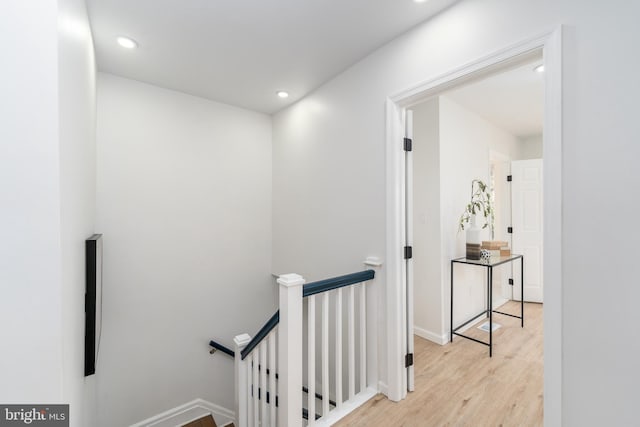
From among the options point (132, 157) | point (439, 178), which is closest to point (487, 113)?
point (439, 178)

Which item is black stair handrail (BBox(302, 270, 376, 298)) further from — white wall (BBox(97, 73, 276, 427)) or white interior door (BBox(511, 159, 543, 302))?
white interior door (BBox(511, 159, 543, 302))

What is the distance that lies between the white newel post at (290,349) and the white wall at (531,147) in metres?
4.93

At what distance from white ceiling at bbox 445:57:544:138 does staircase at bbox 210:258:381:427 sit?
2.06 meters

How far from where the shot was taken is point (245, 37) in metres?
2.08

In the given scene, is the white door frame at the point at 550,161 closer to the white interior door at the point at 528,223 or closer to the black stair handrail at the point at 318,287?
the black stair handrail at the point at 318,287

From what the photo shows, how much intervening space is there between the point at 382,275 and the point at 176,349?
2351 mm

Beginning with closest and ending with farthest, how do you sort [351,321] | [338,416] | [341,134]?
[338,416] < [351,321] < [341,134]

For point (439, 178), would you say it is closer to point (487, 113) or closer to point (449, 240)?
point (449, 240)

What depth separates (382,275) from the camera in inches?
82.8

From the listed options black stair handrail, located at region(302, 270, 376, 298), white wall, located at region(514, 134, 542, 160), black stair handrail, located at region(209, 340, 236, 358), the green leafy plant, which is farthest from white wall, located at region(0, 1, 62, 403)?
white wall, located at region(514, 134, 542, 160)

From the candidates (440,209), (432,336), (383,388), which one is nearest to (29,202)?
(383,388)

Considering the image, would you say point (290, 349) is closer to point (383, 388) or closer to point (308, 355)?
point (308, 355)

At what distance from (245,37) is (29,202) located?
5.65ft

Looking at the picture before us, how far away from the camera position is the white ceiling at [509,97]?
274 centimetres
